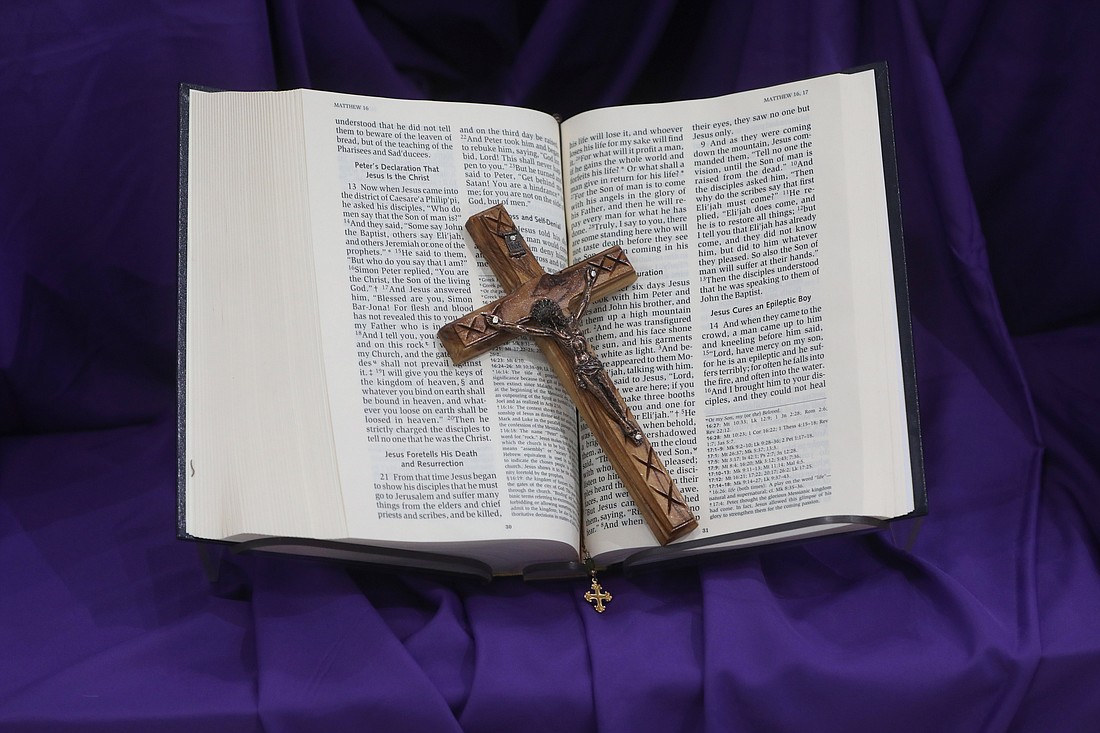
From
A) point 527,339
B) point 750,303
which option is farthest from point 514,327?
point 750,303

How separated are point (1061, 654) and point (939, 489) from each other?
0.25 m

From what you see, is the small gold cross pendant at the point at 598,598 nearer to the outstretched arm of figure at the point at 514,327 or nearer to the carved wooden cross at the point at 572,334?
the carved wooden cross at the point at 572,334

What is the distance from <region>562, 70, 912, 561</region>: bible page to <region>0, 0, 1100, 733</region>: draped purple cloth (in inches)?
4.0

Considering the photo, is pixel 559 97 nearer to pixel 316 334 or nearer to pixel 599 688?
pixel 316 334

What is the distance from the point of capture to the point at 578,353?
1190 millimetres

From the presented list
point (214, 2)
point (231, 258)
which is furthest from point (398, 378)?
point (214, 2)

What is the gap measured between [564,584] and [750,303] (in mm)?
316

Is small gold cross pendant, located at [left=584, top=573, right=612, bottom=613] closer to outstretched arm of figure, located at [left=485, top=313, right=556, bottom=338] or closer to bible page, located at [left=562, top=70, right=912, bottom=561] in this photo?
bible page, located at [left=562, top=70, right=912, bottom=561]

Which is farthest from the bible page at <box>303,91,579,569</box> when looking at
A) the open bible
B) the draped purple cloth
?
the draped purple cloth

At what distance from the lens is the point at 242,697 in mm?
1089

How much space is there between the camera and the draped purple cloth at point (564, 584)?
112 cm

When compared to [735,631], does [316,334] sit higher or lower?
higher

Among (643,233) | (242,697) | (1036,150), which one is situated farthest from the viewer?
(1036,150)

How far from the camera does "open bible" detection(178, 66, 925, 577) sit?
1.14 metres
